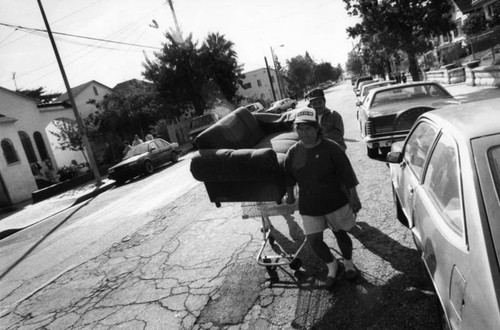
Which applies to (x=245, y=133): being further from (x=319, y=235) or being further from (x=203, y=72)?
(x=203, y=72)

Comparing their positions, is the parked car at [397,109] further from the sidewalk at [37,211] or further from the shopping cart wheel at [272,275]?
the sidewalk at [37,211]

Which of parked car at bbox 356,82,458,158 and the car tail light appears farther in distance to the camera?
the car tail light

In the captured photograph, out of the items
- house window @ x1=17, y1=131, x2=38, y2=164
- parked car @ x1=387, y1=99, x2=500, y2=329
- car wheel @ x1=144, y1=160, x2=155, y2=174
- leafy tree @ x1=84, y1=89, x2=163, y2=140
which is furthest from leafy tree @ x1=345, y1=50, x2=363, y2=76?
parked car @ x1=387, y1=99, x2=500, y2=329

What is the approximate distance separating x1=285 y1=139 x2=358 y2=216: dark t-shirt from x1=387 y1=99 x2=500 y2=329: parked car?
2.11 feet

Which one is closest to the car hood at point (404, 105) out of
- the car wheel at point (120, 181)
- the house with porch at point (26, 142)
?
the car wheel at point (120, 181)

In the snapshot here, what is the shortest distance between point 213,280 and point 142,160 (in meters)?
12.5

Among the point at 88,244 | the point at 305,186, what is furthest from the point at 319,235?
the point at 88,244

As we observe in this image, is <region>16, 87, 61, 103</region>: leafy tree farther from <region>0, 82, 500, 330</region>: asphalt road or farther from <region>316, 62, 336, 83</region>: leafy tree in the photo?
<region>316, 62, 336, 83</region>: leafy tree

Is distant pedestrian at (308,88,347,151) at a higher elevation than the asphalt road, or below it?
higher

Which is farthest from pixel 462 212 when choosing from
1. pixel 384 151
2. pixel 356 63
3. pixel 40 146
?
pixel 356 63

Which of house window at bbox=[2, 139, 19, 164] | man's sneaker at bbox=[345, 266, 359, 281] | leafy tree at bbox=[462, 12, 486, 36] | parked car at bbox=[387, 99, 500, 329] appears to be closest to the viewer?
parked car at bbox=[387, 99, 500, 329]

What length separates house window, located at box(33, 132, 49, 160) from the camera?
2341 centimetres

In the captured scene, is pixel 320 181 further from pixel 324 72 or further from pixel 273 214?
pixel 324 72

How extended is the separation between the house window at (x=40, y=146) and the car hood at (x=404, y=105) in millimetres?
22990
